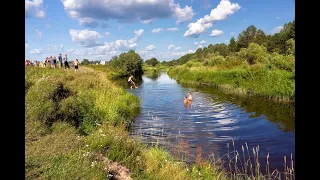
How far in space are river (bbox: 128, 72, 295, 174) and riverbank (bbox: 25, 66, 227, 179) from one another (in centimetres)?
174

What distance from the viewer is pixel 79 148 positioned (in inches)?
262

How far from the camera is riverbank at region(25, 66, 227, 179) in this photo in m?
5.26

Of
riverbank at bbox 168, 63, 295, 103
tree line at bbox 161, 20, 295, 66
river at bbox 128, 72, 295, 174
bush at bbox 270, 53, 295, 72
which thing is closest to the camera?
river at bbox 128, 72, 295, 174

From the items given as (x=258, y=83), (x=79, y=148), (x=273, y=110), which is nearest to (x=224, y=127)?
(x=273, y=110)

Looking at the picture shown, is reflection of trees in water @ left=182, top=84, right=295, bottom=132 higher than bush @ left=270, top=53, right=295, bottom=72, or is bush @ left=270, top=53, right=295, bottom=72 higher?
bush @ left=270, top=53, right=295, bottom=72

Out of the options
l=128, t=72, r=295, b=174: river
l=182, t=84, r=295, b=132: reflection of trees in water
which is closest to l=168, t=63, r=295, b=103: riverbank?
l=182, t=84, r=295, b=132: reflection of trees in water

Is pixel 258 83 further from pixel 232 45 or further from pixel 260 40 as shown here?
pixel 232 45

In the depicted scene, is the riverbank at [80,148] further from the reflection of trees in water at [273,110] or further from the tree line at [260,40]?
the tree line at [260,40]

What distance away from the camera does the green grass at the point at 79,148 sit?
207 inches

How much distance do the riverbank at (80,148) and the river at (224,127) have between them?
68.6 inches

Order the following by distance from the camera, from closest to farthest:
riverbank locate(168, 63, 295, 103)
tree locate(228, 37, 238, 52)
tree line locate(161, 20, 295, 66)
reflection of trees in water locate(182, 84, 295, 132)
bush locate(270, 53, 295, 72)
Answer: reflection of trees in water locate(182, 84, 295, 132), riverbank locate(168, 63, 295, 103), bush locate(270, 53, 295, 72), tree line locate(161, 20, 295, 66), tree locate(228, 37, 238, 52)

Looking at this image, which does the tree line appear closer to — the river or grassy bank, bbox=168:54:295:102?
grassy bank, bbox=168:54:295:102

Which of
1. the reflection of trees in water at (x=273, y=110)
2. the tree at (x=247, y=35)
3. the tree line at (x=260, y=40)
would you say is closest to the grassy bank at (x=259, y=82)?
the reflection of trees in water at (x=273, y=110)
